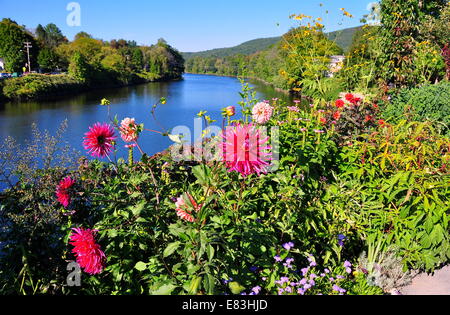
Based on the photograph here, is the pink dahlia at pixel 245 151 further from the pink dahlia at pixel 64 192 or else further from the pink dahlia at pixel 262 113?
the pink dahlia at pixel 64 192

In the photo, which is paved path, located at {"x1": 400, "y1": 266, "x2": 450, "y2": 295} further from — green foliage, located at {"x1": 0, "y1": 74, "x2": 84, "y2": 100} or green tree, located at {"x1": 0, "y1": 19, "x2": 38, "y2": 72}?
green tree, located at {"x1": 0, "y1": 19, "x2": 38, "y2": 72}

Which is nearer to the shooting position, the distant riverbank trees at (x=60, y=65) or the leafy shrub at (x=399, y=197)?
the leafy shrub at (x=399, y=197)

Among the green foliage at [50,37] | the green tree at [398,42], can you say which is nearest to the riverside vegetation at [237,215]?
the green tree at [398,42]

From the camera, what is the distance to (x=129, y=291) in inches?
66.1

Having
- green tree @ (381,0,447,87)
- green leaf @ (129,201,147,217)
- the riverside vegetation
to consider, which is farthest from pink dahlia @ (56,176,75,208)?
green tree @ (381,0,447,87)

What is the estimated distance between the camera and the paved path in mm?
2211

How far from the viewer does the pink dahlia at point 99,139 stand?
1717 millimetres

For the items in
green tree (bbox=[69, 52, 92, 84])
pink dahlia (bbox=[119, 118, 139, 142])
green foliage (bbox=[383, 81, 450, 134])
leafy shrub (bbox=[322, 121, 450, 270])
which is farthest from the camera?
green tree (bbox=[69, 52, 92, 84])

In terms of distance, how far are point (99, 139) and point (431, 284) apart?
2.38m

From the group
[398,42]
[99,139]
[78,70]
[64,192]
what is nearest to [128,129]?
[99,139]

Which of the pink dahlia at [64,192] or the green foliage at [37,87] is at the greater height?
the green foliage at [37,87]

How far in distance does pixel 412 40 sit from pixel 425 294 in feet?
22.6
